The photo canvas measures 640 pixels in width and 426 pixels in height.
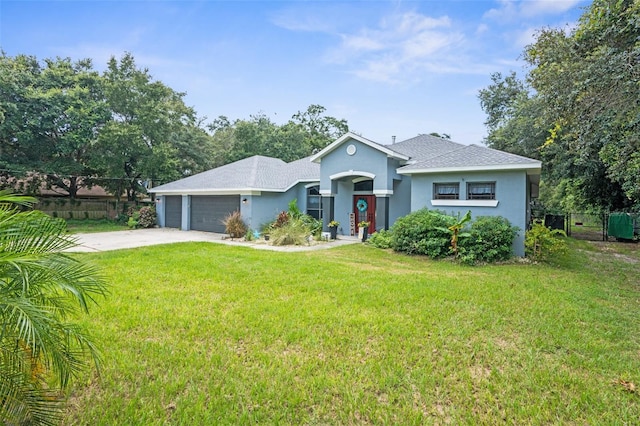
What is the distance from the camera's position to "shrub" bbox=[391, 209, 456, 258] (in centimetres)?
1108

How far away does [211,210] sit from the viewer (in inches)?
759

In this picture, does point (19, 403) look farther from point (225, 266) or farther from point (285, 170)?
point (285, 170)

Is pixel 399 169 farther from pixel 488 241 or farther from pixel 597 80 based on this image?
pixel 597 80

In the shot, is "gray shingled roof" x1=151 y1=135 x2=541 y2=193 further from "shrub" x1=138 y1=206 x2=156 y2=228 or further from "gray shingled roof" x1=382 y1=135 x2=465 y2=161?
"shrub" x1=138 y1=206 x2=156 y2=228

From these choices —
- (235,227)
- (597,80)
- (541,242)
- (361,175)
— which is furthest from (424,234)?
(235,227)

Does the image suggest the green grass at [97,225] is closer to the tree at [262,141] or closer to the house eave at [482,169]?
the tree at [262,141]

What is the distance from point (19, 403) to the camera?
2.28 metres

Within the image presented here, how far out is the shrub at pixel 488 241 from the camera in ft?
34.6

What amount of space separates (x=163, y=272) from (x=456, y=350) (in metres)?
7.12

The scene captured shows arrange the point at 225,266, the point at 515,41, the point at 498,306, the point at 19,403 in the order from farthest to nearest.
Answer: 1. the point at 515,41
2. the point at 225,266
3. the point at 498,306
4. the point at 19,403

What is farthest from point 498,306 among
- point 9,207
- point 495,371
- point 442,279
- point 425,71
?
point 425,71

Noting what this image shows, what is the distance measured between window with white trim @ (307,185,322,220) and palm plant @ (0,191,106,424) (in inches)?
625

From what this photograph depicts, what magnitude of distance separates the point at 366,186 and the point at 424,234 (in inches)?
235

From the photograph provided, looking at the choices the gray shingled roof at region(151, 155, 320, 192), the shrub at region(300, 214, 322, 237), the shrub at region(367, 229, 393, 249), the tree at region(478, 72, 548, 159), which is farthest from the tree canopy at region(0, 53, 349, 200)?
the tree at region(478, 72, 548, 159)
